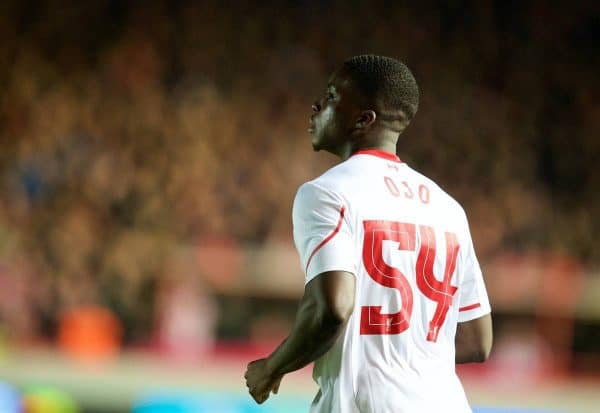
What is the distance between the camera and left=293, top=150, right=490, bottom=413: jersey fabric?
227 centimetres

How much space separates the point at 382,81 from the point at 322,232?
41 cm

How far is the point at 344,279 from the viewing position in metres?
2.19

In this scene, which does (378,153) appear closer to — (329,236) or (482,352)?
(329,236)

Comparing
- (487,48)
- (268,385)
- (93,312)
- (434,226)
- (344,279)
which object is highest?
(487,48)

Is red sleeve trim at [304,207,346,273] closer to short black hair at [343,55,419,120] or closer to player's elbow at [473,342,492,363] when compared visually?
short black hair at [343,55,419,120]

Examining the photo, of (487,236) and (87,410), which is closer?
(87,410)

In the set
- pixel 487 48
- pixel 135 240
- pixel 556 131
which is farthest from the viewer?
pixel 487 48

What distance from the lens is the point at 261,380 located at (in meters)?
2.35

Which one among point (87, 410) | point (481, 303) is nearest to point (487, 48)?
point (87, 410)

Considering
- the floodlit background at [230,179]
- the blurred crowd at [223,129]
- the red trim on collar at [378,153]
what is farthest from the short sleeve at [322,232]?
the blurred crowd at [223,129]

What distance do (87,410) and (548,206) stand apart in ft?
16.5

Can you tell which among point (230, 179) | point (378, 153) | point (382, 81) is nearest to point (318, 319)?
point (378, 153)

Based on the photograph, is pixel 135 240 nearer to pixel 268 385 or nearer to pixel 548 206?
pixel 548 206

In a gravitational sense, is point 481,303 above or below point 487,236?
below
